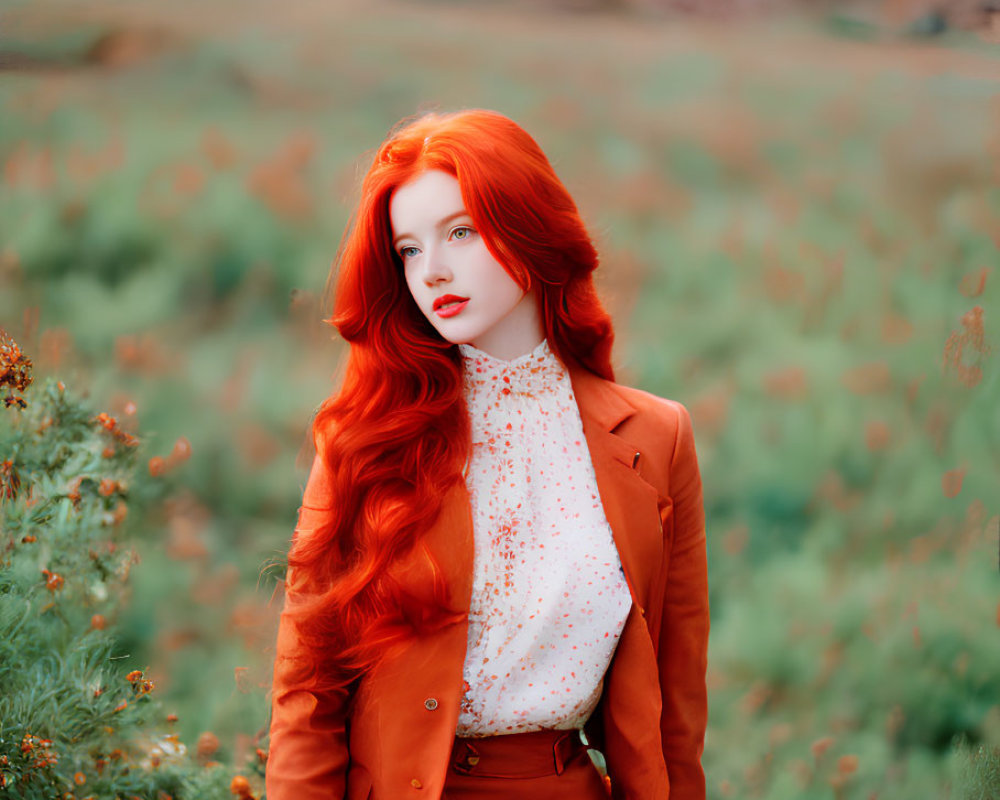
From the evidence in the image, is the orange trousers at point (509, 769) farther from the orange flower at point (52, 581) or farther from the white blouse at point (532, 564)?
the orange flower at point (52, 581)

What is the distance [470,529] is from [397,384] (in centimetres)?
31

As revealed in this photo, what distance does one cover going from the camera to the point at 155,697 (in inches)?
106

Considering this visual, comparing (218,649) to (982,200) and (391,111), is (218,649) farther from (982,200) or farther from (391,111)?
(982,200)

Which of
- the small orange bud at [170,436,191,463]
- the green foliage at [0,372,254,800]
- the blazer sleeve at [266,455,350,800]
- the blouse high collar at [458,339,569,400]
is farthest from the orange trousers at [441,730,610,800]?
the small orange bud at [170,436,191,463]

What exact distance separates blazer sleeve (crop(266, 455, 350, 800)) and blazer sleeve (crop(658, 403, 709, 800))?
2.12 feet

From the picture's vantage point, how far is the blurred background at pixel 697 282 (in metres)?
2.82

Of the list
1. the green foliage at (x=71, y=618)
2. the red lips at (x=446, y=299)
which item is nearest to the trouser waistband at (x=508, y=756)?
the red lips at (x=446, y=299)

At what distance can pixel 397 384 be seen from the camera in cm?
190

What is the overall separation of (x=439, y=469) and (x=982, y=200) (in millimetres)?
2232

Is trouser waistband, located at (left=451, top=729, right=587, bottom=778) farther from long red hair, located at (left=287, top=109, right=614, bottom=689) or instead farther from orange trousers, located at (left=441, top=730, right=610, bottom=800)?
long red hair, located at (left=287, top=109, right=614, bottom=689)

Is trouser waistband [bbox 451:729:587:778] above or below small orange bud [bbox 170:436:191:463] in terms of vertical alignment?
below

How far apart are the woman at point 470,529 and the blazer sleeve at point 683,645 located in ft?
0.03

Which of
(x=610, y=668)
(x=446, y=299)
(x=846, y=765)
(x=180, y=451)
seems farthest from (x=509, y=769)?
(x=846, y=765)

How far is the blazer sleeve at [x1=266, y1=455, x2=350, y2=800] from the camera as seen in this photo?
5.74 ft
